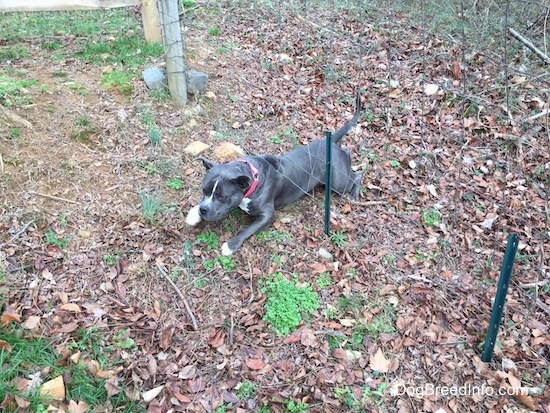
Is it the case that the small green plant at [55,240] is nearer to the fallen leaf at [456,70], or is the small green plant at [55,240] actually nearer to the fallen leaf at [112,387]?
the fallen leaf at [112,387]

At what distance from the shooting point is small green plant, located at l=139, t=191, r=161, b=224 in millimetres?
4191

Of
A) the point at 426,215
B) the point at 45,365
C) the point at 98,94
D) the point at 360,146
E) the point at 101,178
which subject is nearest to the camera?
the point at 45,365

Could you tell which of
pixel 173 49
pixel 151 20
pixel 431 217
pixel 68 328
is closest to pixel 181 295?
pixel 68 328

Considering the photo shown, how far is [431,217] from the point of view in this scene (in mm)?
4945

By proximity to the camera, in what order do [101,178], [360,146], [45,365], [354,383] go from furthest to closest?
[360,146] < [101,178] < [354,383] < [45,365]

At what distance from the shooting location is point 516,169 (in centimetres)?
568

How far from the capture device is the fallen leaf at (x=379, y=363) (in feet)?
11.3

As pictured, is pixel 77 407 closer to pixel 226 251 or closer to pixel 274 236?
pixel 226 251

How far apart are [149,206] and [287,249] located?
140 cm

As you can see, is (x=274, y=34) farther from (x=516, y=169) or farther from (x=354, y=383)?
(x=354, y=383)

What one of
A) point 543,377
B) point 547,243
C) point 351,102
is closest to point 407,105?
point 351,102

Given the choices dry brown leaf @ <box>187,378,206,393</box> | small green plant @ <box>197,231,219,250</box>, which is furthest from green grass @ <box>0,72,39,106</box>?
dry brown leaf @ <box>187,378,206,393</box>

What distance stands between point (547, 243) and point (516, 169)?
1.36 m

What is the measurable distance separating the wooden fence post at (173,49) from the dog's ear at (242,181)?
211 centimetres
